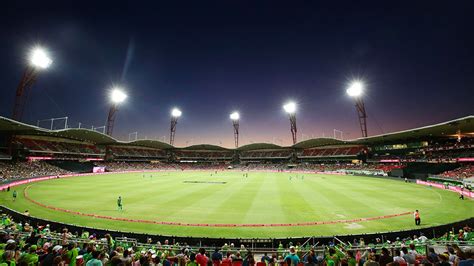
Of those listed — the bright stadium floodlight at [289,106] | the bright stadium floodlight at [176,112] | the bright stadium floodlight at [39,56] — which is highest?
the bright stadium floodlight at [176,112]

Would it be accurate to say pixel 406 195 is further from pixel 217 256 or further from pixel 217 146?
pixel 217 146

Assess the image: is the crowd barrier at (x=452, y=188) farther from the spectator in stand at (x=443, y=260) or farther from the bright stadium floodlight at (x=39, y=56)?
the bright stadium floodlight at (x=39, y=56)

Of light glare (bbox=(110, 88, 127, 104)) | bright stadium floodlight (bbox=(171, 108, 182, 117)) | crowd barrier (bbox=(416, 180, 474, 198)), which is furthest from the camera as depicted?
Result: bright stadium floodlight (bbox=(171, 108, 182, 117))

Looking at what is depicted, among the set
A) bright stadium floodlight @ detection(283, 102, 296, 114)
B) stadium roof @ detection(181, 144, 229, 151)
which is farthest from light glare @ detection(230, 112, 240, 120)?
bright stadium floodlight @ detection(283, 102, 296, 114)

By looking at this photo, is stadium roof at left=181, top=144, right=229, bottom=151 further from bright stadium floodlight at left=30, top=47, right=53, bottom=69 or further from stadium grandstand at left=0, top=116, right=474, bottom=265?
bright stadium floodlight at left=30, top=47, right=53, bottom=69

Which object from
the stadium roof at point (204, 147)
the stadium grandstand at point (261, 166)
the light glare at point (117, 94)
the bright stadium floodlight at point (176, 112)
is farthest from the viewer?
the stadium roof at point (204, 147)

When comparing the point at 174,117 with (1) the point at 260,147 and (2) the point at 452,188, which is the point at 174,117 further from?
(2) the point at 452,188

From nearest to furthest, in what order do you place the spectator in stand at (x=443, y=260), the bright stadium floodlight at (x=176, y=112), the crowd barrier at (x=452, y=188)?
1. the spectator in stand at (x=443, y=260)
2. the crowd barrier at (x=452, y=188)
3. the bright stadium floodlight at (x=176, y=112)

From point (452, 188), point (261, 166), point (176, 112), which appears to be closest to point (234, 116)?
point (261, 166)

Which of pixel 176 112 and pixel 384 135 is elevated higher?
A: pixel 176 112

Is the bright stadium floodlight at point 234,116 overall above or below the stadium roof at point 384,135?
above

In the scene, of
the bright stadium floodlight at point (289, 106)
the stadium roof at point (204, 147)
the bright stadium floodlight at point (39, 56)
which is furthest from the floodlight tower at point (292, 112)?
the bright stadium floodlight at point (39, 56)

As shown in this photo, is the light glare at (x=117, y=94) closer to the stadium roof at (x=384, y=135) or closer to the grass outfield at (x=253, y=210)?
the stadium roof at (x=384, y=135)

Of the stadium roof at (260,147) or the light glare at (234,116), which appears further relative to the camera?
the light glare at (234,116)
